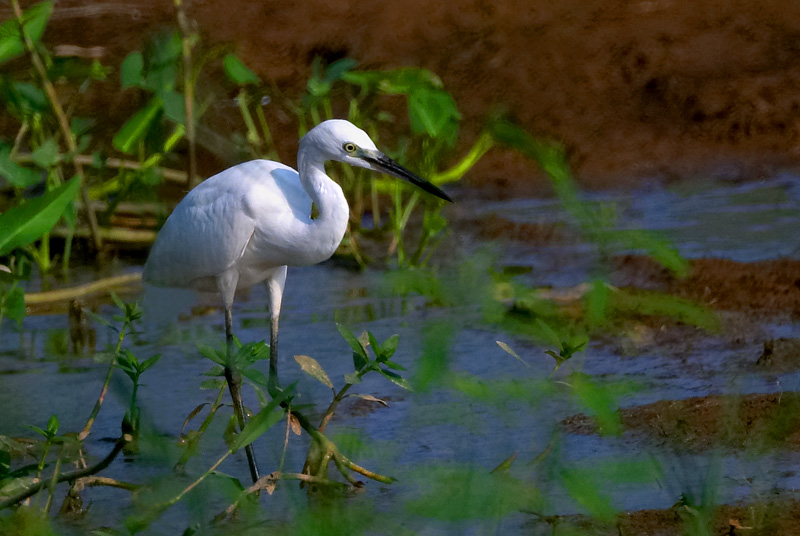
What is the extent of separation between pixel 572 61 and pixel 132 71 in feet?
14.3

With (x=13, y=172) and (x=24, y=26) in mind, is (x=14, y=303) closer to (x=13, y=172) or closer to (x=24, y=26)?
(x=13, y=172)

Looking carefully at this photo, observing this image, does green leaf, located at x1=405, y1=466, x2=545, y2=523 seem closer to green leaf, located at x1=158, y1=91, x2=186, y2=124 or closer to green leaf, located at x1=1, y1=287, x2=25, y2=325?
green leaf, located at x1=1, y1=287, x2=25, y2=325

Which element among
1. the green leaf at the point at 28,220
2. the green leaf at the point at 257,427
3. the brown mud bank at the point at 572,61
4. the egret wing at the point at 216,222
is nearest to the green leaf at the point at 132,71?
the egret wing at the point at 216,222

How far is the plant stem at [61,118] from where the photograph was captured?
3.47 metres

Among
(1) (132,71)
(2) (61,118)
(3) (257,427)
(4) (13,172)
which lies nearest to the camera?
(3) (257,427)

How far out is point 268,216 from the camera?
9.05ft

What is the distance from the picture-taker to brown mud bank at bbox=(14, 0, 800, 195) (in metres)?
6.31

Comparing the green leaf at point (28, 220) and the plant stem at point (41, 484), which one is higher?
the green leaf at point (28, 220)

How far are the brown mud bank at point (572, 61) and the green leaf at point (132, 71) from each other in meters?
2.80

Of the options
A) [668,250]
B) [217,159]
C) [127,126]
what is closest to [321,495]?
[668,250]

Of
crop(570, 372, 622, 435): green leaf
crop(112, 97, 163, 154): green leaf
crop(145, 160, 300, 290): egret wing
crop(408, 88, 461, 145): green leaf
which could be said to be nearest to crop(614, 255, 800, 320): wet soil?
crop(408, 88, 461, 145): green leaf

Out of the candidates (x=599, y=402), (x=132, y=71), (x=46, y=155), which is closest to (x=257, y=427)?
(x=599, y=402)

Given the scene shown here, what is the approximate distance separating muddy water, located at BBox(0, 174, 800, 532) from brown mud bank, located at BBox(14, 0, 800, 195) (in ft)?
3.84

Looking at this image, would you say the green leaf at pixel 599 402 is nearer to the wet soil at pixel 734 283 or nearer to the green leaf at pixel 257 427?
the green leaf at pixel 257 427
